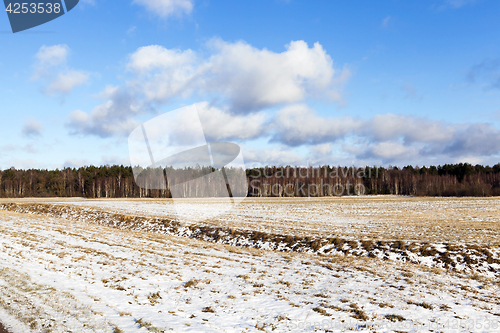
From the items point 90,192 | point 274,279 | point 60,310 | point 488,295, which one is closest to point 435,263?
point 488,295

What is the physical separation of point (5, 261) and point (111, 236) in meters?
7.50

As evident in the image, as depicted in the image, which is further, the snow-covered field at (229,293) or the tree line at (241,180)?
the tree line at (241,180)

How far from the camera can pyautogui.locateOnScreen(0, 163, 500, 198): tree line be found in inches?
3730

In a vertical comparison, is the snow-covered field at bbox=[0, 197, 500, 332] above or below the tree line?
below

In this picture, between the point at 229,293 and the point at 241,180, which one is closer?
the point at 229,293

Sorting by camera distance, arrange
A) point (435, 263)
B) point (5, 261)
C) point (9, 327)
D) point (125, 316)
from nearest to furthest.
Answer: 1. point (9, 327)
2. point (125, 316)
3. point (5, 261)
4. point (435, 263)

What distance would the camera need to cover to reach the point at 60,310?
24.9ft

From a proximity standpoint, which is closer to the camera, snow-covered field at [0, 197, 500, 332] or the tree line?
snow-covered field at [0, 197, 500, 332]

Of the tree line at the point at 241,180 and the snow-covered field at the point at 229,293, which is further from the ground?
the tree line at the point at 241,180

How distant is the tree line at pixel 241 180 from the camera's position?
94750 mm

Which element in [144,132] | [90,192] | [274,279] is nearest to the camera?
[274,279]

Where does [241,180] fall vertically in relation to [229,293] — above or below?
above

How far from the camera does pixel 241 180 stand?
84.1 meters

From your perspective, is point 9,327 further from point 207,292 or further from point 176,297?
point 207,292
